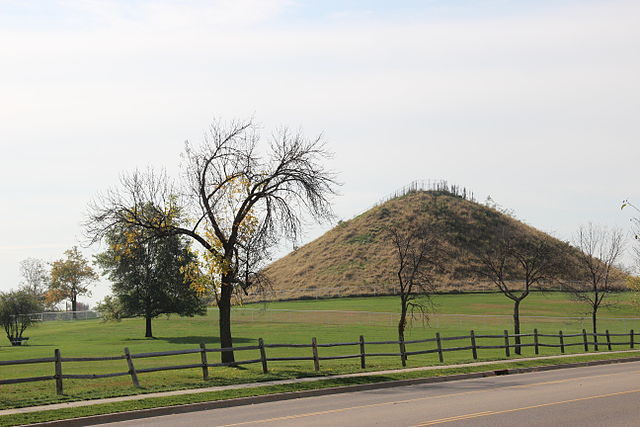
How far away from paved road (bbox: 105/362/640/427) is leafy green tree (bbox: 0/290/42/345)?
154 feet

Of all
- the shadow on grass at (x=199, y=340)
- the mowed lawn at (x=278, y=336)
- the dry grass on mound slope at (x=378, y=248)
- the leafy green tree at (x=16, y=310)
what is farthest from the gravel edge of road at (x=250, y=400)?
the dry grass on mound slope at (x=378, y=248)

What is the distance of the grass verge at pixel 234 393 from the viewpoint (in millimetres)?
16328

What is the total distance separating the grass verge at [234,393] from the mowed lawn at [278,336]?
77.0 inches

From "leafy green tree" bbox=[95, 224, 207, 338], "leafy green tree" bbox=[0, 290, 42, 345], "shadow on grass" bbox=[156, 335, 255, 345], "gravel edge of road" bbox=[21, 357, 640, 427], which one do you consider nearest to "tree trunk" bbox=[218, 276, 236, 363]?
"gravel edge of road" bbox=[21, 357, 640, 427]

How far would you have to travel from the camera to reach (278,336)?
56.5 metres

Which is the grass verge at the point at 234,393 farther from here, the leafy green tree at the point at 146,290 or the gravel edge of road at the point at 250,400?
the leafy green tree at the point at 146,290

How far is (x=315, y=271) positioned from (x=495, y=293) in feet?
109

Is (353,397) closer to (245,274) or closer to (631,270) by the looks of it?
(245,274)

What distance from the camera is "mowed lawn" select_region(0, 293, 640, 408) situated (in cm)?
2484

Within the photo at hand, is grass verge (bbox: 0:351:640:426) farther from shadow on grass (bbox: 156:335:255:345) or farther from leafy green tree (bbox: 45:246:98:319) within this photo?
leafy green tree (bbox: 45:246:98:319)

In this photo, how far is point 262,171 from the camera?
30.0 m

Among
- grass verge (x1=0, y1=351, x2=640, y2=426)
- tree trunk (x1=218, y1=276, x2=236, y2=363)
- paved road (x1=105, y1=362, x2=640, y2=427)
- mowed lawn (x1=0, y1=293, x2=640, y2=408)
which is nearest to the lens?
paved road (x1=105, y1=362, x2=640, y2=427)

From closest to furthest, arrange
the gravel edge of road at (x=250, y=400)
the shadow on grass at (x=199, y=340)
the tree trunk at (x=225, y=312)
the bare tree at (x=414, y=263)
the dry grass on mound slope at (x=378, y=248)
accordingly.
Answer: the gravel edge of road at (x=250, y=400)
the tree trunk at (x=225, y=312)
the bare tree at (x=414, y=263)
the shadow on grass at (x=199, y=340)
the dry grass on mound slope at (x=378, y=248)

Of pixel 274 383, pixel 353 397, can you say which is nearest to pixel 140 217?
pixel 274 383
